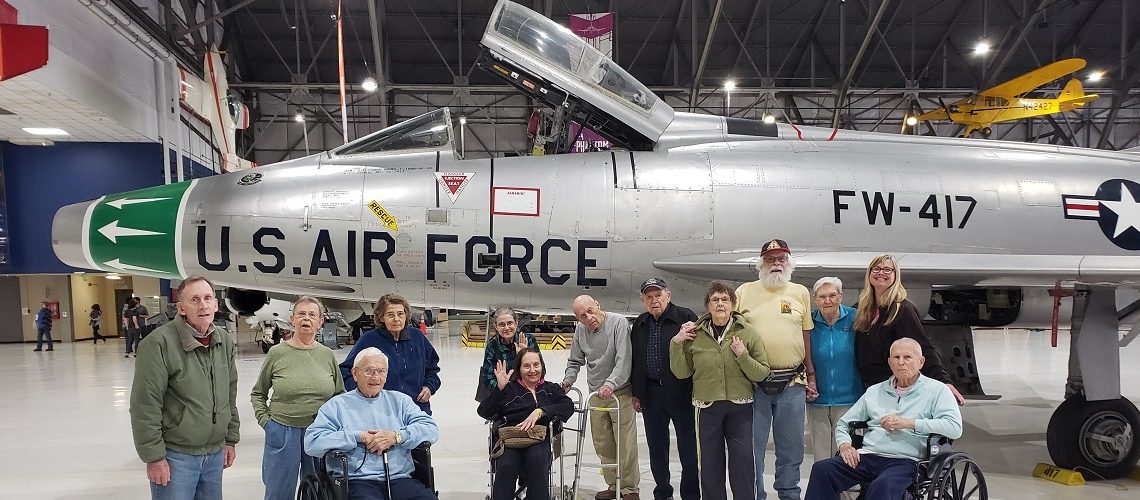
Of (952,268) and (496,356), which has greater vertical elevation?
(952,268)

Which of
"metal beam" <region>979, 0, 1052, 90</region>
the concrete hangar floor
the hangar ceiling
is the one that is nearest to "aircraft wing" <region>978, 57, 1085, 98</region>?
"metal beam" <region>979, 0, 1052, 90</region>

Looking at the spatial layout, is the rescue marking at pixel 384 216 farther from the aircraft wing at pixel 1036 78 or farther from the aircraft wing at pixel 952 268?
the aircraft wing at pixel 1036 78

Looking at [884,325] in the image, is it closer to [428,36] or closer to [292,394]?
[292,394]

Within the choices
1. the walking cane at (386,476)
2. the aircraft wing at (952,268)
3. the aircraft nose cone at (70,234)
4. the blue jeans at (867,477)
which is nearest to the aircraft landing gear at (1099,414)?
the aircraft wing at (952,268)

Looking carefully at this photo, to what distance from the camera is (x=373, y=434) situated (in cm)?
327

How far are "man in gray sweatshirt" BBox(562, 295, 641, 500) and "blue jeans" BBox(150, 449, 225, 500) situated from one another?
208cm

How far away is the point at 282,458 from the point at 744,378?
2740 millimetres

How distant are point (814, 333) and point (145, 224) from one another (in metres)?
5.34

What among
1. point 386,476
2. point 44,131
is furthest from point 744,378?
point 44,131

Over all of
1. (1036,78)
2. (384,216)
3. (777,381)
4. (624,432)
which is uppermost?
(1036,78)

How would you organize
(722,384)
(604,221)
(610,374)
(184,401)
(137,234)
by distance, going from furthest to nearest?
(604,221)
(137,234)
(610,374)
(722,384)
(184,401)

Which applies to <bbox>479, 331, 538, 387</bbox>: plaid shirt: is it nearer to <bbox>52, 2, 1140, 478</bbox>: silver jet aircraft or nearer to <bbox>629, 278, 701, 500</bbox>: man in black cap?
<bbox>629, 278, 701, 500</bbox>: man in black cap

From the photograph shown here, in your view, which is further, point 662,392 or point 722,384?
point 662,392

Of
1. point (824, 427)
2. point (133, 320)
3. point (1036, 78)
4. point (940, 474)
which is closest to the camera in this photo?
point (940, 474)
